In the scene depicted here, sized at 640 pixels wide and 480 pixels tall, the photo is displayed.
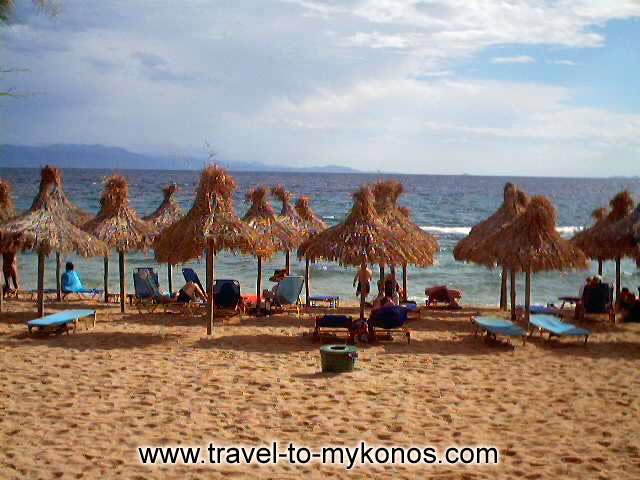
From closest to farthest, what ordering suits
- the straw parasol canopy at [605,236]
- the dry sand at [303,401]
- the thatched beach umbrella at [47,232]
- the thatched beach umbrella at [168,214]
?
the dry sand at [303,401]
the thatched beach umbrella at [47,232]
the straw parasol canopy at [605,236]
the thatched beach umbrella at [168,214]

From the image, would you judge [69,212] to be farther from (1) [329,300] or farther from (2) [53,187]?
(1) [329,300]

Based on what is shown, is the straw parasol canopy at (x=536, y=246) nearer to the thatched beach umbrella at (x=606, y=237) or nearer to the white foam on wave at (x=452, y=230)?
the thatched beach umbrella at (x=606, y=237)

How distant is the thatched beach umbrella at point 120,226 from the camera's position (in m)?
12.0

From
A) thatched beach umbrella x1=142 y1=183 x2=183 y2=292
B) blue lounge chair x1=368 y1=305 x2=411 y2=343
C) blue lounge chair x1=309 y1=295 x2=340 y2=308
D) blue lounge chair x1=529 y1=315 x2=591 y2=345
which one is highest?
thatched beach umbrella x1=142 y1=183 x2=183 y2=292

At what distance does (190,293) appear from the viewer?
11.0m

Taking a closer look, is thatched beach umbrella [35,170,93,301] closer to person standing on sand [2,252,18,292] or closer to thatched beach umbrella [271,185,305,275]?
person standing on sand [2,252,18,292]

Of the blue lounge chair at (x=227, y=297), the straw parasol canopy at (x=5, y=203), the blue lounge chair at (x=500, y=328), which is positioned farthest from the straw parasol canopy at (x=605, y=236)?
the straw parasol canopy at (x=5, y=203)

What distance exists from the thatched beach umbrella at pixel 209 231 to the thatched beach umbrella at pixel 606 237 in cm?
677

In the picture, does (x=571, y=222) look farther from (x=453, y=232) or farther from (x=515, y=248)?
(x=515, y=248)

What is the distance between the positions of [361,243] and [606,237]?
17.2 ft

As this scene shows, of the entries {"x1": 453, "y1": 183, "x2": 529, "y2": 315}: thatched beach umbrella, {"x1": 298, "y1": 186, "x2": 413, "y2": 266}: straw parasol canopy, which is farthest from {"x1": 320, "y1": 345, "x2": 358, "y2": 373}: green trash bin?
{"x1": 453, "y1": 183, "x2": 529, "y2": 315}: thatched beach umbrella

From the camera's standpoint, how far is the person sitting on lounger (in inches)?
430

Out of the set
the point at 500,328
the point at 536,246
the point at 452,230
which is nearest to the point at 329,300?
the point at 536,246

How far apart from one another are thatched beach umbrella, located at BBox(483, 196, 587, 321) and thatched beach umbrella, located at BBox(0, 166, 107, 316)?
23.0ft
